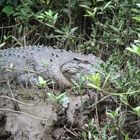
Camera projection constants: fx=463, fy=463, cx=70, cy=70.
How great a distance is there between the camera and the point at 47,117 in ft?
10.9

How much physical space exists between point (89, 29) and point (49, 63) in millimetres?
1227

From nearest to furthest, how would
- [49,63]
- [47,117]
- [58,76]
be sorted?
1. [47,117]
2. [58,76]
3. [49,63]

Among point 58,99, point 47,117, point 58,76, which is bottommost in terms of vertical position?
point 58,76

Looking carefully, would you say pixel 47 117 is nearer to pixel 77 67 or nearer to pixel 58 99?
pixel 58 99

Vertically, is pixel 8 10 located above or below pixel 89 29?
above

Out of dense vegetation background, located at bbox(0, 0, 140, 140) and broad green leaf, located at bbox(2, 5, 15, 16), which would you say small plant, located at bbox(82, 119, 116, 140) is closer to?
dense vegetation background, located at bbox(0, 0, 140, 140)

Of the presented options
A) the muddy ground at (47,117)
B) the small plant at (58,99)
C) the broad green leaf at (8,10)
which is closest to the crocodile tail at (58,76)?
the muddy ground at (47,117)

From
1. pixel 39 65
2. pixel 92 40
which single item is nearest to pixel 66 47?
pixel 92 40

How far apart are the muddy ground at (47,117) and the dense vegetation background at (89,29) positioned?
0.68ft

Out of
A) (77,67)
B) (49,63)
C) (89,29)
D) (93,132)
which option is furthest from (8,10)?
(93,132)

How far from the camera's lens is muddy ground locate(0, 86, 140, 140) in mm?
3164

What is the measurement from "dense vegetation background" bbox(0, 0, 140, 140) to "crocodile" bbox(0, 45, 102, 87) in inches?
6.8

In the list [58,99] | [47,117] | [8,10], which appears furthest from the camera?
[8,10]

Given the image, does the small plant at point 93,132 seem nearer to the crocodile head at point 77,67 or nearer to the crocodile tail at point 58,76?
the crocodile tail at point 58,76
